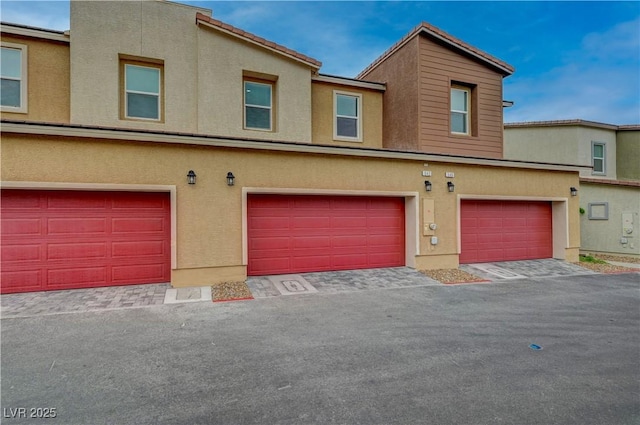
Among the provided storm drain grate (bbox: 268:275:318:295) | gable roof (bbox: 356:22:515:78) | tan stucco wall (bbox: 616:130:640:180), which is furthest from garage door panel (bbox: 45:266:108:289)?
tan stucco wall (bbox: 616:130:640:180)

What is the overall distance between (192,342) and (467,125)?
11.3m

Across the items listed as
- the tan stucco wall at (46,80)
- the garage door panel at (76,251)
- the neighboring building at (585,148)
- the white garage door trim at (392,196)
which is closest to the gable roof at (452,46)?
the white garage door trim at (392,196)

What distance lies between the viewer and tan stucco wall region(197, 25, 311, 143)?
898cm

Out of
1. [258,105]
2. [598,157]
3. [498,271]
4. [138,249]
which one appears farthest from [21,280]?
[598,157]

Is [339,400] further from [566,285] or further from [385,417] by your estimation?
[566,285]

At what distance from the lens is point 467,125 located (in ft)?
37.2

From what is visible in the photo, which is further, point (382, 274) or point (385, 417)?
point (382, 274)

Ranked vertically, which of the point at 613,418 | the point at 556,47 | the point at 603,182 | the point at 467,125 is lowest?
the point at 613,418

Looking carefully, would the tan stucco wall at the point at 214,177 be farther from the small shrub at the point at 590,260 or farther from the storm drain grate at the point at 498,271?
the small shrub at the point at 590,260

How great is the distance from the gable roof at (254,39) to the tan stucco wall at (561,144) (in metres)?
13.4

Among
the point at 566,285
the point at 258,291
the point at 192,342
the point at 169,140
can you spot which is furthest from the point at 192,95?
the point at 566,285

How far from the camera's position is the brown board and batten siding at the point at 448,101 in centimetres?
1048

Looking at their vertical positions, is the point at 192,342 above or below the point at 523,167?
Answer: below

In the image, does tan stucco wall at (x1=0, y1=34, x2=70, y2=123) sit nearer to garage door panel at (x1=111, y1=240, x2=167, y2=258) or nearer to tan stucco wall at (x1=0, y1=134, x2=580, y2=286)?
tan stucco wall at (x1=0, y1=134, x2=580, y2=286)
